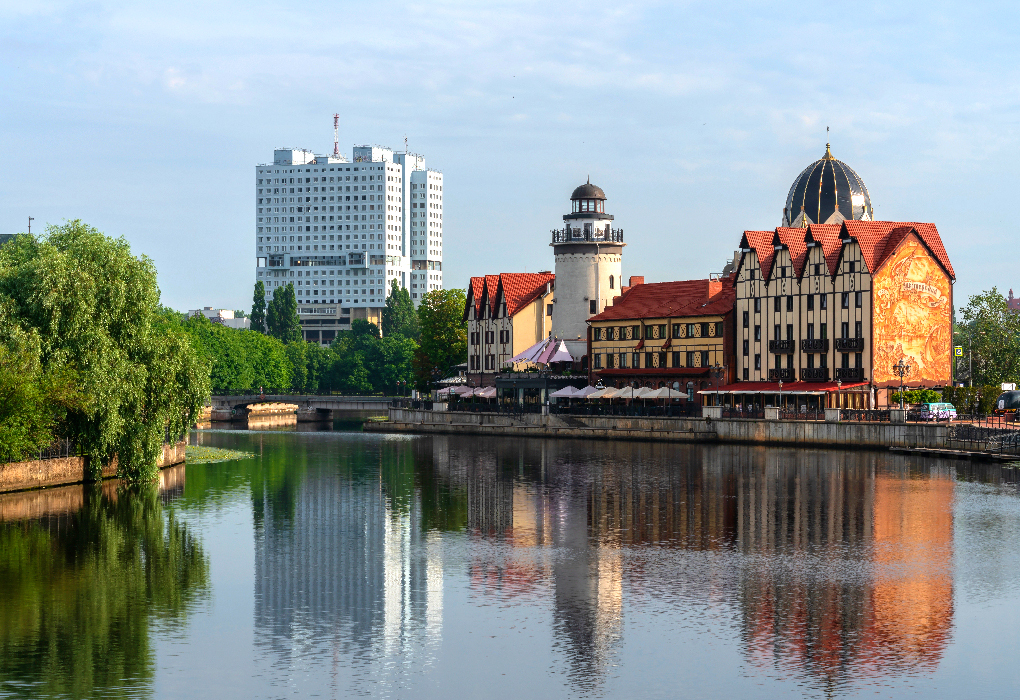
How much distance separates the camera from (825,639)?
3475cm

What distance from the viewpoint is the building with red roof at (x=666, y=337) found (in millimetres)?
123438

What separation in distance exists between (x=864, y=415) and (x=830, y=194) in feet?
144

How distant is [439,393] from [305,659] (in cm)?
11611

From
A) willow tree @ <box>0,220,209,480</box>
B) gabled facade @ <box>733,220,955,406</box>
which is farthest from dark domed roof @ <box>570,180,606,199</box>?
willow tree @ <box>0,220,209,480</box>

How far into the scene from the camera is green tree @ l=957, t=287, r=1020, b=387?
121 metres

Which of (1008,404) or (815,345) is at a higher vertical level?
(815,345)

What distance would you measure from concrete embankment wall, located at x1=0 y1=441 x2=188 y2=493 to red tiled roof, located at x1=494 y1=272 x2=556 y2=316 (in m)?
81.0

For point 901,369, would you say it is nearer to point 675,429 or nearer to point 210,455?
point 675,429

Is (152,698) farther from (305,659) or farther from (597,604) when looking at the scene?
(597,604)

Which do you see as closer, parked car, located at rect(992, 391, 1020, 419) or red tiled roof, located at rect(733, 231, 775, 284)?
parked car, located at rect(992, 391, 1020, 419)

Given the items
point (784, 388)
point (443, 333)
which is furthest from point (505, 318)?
point (784, 388)

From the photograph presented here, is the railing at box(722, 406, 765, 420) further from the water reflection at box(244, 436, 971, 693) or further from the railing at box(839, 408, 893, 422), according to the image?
the water reflection at box(244, 436, 971, 693)

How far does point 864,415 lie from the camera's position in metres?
101

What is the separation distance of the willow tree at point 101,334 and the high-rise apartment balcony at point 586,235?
241 ft
